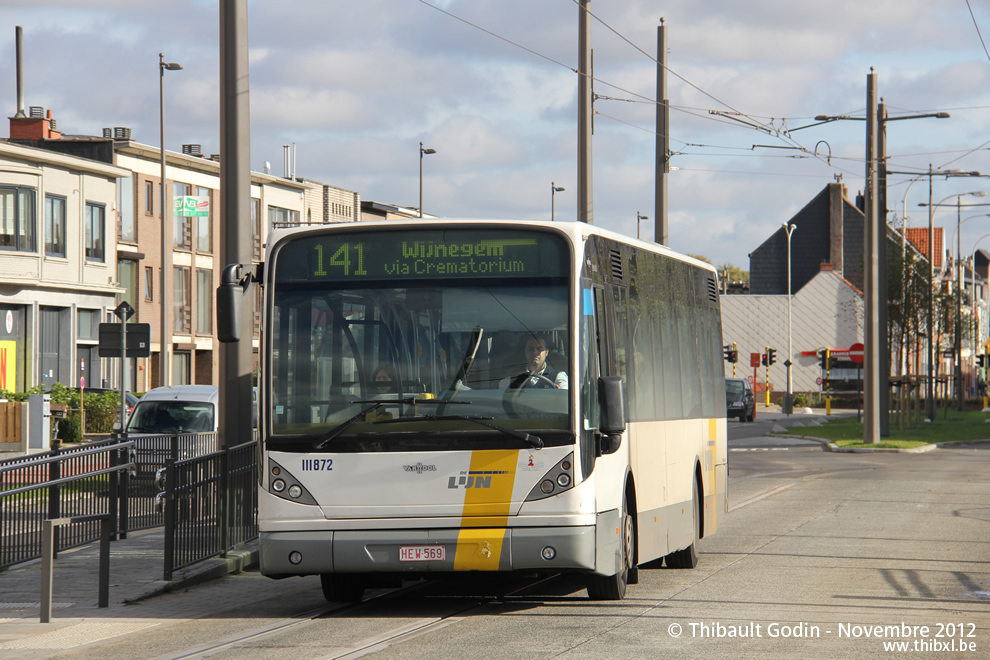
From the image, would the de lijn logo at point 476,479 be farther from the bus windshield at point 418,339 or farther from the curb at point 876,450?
the curb at point 876,450

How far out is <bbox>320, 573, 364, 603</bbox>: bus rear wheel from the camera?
34.8 ft

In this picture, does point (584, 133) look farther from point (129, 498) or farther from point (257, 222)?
point (257, 222)

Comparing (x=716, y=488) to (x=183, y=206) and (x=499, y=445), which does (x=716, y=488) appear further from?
(x=183, y=206)

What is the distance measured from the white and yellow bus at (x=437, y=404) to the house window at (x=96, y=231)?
1577 inches

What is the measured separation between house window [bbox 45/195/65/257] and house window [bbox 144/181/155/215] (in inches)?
407

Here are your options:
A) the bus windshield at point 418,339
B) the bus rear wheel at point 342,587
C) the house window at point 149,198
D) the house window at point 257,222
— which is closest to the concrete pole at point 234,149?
the bus rear wheel at point 342,587

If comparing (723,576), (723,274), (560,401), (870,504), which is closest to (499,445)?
(560,401)

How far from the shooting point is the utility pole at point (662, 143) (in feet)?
91.4

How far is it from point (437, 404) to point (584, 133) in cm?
1384

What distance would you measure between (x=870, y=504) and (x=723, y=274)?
102379mm

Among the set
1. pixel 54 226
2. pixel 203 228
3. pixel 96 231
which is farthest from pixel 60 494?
pixel 203 228

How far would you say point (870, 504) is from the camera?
67.4 ft

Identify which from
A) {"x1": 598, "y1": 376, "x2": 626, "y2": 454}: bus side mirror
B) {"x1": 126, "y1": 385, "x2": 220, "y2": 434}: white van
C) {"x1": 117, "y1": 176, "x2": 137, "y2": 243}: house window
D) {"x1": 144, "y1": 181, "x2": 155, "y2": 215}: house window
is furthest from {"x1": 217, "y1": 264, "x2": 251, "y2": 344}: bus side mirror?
{"x1": 144, "y1": 181, "x2": 155, "y2": 215}: house window

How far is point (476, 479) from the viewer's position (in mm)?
9523
